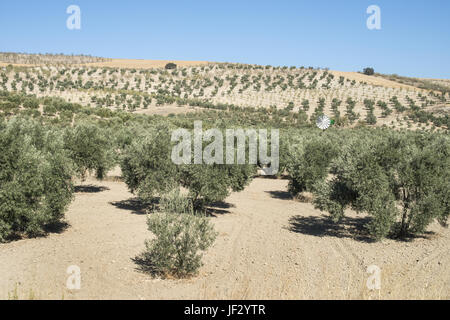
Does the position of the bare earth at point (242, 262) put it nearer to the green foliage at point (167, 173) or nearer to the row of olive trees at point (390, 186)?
the row of olive trees at point (390, 186)

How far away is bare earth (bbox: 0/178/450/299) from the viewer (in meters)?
9.25

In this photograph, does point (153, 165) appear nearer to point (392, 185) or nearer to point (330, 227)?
point (330, 227)

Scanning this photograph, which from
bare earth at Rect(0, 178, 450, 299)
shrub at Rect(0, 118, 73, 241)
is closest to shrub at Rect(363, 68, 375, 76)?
bare earth at Rect(0, 178, 450, 299)

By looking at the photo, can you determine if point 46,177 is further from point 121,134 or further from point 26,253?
point 121,134

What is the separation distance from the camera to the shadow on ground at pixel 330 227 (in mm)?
15922

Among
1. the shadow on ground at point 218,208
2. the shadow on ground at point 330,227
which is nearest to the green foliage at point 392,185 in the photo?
the shadow on ground at point 330,227

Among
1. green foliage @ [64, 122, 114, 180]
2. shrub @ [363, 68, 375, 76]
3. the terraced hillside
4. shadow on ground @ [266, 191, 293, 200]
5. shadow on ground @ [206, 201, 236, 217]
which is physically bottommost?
shadow on ground @ [266, 191, 293, 200]

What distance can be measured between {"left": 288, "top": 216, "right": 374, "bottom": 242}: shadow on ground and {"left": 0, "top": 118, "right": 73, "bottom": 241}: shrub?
9.47 meters

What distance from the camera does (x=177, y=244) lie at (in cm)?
1068

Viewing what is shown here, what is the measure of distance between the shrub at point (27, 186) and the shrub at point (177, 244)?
16.3 ft

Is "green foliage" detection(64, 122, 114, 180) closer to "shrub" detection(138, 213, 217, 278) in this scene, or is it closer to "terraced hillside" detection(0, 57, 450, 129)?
"shrub" detection(138, 213, 217, 278)

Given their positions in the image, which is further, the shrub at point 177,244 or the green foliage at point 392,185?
the green foliage at point 392,185

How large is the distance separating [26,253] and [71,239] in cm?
198
